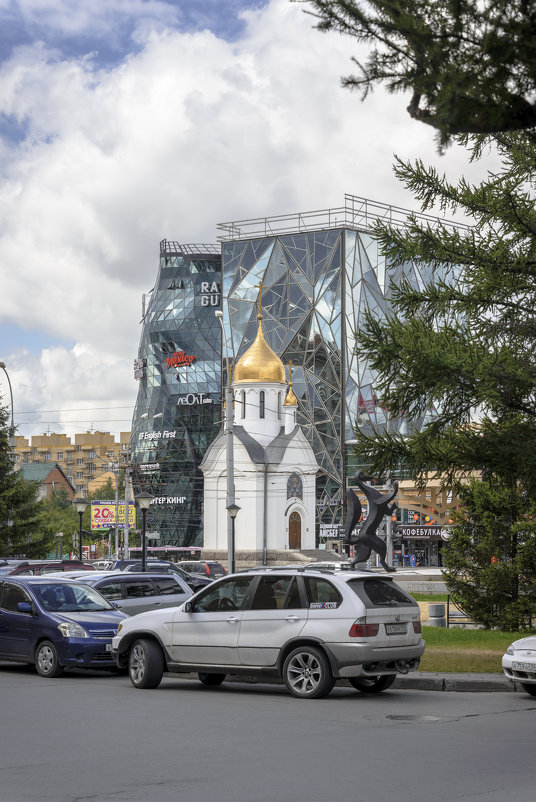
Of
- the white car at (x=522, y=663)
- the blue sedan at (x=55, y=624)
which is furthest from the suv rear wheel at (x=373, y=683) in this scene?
the blue sedan at (x=55, y=624)

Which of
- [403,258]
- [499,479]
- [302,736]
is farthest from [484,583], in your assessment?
[302,736]

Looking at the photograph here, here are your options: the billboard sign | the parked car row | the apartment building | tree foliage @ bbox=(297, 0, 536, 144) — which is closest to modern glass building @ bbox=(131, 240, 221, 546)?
the billboard sign

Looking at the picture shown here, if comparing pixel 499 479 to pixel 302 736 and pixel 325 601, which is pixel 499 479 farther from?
pixel 302 736

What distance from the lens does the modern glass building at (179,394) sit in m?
100

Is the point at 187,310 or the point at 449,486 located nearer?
the point at 449,486

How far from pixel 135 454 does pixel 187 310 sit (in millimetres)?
14831

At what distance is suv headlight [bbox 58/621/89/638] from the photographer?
16.6 metres

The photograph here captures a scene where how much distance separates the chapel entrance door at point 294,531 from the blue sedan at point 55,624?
58.6 m

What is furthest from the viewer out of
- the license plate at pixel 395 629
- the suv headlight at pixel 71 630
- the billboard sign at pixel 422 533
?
the billboard sign at pixel 422 533

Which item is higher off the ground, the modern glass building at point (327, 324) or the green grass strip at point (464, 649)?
the modern glass building at point (327, 324)

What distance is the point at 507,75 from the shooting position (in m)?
8.73

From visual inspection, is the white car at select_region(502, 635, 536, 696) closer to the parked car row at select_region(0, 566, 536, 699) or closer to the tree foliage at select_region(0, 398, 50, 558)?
the parked car row at select_region(0, 566, 536, 699)

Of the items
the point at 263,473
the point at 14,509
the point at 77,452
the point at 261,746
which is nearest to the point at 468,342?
the point at 261,746

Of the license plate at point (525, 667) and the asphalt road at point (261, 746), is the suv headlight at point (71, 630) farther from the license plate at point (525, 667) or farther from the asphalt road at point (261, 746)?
the license plate at point (525, 667)
